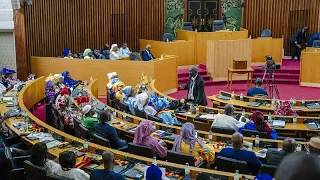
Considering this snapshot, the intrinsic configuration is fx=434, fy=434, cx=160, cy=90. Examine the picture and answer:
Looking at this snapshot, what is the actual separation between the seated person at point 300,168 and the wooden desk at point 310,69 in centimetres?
1413

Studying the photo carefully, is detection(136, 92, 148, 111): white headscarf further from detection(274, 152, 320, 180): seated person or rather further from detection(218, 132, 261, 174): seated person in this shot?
detection(274, 152, 320, 180): seated person

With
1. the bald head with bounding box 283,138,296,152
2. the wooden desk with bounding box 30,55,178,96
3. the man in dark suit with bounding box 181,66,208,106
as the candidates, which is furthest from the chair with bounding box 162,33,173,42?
the bald head with bounding box 283,138,296,152

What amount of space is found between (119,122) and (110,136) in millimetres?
1287

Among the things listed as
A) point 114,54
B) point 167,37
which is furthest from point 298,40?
point 114,54

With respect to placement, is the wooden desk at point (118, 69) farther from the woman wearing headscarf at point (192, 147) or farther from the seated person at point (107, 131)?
the woman wearing headscarf at point (192, 147)

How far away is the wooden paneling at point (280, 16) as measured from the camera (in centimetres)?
1792

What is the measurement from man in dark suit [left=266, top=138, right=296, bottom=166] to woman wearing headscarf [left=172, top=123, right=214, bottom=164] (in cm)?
83

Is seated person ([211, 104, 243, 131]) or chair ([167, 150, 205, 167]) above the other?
seated person ([211, 104, 243, 131])

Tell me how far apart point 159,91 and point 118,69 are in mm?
1524

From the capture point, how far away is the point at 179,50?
16.1 meters

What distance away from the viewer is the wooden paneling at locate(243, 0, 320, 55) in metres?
17.9

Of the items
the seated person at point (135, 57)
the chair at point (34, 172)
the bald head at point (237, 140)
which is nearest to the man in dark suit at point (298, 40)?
the seated person at point (135, 57)

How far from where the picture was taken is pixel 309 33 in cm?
Result: 1802

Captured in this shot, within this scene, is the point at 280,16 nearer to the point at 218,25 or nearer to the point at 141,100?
the point at 218,25
